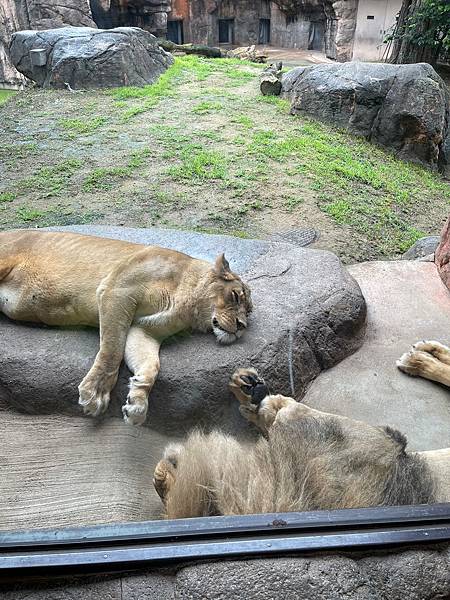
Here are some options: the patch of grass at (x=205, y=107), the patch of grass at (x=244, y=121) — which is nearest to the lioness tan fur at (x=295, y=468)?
the patch of grass at (x=244, y=121)

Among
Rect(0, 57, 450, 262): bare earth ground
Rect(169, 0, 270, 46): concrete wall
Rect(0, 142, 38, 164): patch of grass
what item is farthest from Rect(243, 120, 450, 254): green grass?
Rect(169, 0, 270, 46): concrete wall

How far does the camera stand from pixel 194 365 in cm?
303

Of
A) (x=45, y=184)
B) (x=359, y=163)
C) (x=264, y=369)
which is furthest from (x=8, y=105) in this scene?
(x=264, y=369)

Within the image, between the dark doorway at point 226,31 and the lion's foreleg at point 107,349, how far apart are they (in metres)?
24.0

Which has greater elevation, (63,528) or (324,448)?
(63,528)

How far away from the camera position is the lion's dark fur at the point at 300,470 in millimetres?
2078

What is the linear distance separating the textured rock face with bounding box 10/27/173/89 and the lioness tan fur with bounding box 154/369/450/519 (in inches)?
384

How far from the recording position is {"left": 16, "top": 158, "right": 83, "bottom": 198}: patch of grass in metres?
6.29

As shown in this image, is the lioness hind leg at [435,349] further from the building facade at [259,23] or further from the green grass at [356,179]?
the building facade at [259,23]

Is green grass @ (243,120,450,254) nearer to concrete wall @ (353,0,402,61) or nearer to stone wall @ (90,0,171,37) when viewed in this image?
concrete wall @ (353,0,402,61)

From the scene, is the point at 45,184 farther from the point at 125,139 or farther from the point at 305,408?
the point at 305,408

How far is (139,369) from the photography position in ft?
9.51

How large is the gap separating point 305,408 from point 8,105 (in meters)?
8.82

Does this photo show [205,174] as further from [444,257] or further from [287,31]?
[287,31]
